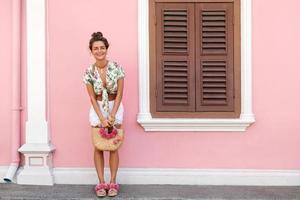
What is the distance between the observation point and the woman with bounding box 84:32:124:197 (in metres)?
4.47

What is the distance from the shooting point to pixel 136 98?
5051 mm

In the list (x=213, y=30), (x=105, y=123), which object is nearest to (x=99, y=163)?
(x=105, y=123)

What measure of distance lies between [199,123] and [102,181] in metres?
1.32

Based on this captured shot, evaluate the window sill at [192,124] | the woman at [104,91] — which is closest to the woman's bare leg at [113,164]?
the woman at [104,91]

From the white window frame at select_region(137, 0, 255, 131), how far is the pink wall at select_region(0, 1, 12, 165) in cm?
162

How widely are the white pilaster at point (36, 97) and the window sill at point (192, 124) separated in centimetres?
119

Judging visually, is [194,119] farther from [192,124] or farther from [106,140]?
[106,140]

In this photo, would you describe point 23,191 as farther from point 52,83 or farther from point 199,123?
point 199,123

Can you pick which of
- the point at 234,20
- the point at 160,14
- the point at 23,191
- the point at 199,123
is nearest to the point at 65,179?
the point at 23,191

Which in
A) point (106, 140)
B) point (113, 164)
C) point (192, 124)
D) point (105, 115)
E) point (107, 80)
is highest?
point (107, 80)

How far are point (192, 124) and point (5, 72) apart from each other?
7.84ft

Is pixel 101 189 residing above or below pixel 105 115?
below

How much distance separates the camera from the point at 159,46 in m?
5.05

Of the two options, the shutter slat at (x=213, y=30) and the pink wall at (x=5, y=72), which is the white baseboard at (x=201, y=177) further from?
the shutter slat at (x=213, y=30)
